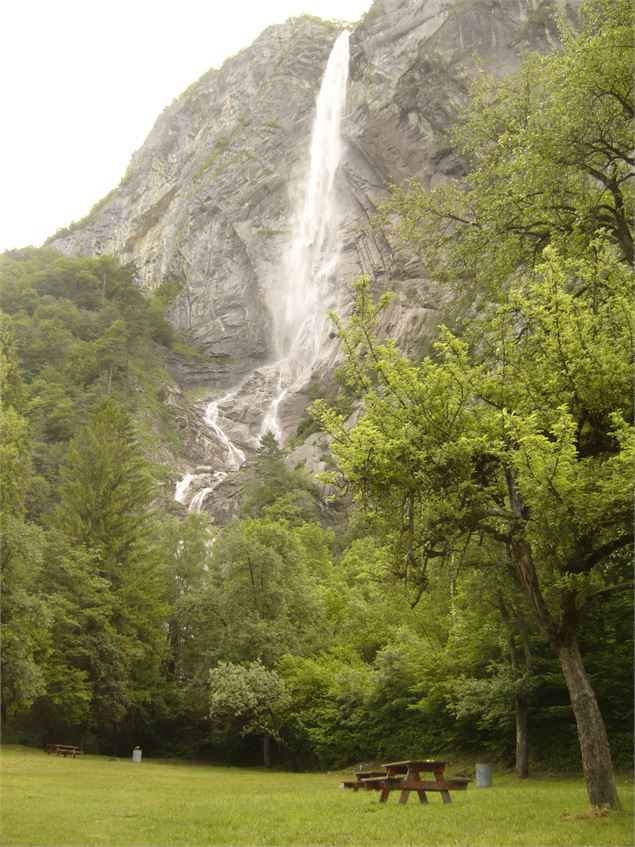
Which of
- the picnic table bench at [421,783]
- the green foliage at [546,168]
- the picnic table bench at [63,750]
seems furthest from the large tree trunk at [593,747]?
the picnic table bench at [63,750]

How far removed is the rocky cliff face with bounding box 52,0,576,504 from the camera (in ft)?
264

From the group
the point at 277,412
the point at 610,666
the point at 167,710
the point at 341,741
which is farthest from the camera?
the point at 277,412

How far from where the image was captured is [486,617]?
72.1 ft

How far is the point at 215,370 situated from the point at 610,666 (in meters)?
87.0

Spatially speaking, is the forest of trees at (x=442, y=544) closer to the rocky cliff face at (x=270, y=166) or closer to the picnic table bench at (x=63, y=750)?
the picnic table bench at (x=63, y=750)

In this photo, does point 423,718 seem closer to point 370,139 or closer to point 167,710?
point 167,710

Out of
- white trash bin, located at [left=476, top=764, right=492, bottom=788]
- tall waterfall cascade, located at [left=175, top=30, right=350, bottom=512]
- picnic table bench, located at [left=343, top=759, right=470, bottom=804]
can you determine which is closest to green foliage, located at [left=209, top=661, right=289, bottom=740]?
white trash bin, located at [left=476, top=764, right=492, bottom=788]

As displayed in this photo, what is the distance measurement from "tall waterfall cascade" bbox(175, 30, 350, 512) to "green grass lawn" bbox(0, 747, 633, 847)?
68.7 m

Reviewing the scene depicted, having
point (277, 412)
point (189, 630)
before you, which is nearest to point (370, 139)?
point (277, 412)

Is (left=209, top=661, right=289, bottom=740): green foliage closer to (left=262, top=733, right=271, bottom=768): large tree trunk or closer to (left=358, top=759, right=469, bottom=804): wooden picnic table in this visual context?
(left=262, top=733, right=271, bottom=768): large tree trunk

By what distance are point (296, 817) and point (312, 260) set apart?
296 ft

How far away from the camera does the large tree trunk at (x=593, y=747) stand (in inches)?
403

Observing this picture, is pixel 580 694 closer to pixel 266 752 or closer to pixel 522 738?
pixel 522 738

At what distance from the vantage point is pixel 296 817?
1219 centimetres
